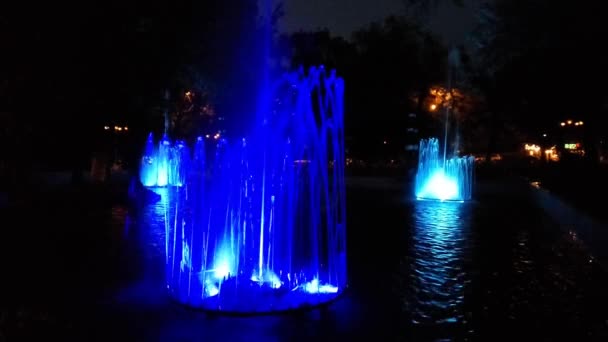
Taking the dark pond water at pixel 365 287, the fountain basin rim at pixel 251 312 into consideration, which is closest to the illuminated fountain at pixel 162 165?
the dark pond water at pixel 365 287

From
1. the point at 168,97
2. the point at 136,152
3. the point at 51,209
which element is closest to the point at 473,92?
the point at 168,97

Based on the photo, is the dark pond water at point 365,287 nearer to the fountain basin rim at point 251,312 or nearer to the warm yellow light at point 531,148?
the fountain basin rim at point 251,312

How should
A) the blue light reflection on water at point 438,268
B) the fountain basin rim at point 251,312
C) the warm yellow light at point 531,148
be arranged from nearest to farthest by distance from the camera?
the fountain basin rim at point 251,312
the blue light reflection on water at point 438,268
the warm yellow light at point 531,148

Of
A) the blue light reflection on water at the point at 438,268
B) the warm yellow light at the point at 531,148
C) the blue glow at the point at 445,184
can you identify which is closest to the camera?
the blue light reflection on water at the point at 438,268

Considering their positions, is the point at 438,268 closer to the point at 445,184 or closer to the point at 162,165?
the point at 445,184

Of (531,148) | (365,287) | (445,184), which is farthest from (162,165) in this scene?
(531,148)

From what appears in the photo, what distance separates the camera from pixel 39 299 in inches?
272

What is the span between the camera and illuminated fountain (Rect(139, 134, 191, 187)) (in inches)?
1095

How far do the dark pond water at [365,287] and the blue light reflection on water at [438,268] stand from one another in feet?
0.08

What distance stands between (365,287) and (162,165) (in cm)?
2221

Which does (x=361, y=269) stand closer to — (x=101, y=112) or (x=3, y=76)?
(x=3, y=76)

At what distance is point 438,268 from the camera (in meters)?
8.82

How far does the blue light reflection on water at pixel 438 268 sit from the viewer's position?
21.6ft

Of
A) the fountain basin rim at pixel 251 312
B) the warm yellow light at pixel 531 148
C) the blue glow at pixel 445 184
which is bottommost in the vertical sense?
the fountain basin rim at pixel 251 312
